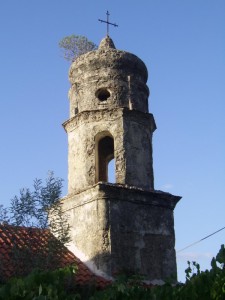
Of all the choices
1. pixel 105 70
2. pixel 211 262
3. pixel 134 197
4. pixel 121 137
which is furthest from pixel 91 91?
pixel 211 262

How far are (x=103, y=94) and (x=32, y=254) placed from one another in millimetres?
4836

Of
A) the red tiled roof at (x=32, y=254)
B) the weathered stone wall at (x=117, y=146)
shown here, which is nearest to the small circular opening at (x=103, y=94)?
the weathered stone wall at (x=117, y=146)

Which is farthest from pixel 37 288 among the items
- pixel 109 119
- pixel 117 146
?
pixel 109 119

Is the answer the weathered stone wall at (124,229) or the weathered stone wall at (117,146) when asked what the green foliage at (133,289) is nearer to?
the weathered stone wall at (124,229)

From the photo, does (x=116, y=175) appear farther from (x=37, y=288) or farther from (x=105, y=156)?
(x=37, y=288)

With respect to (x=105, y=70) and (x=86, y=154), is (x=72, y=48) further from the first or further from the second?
(x=86, y=154)

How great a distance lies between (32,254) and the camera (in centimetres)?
859

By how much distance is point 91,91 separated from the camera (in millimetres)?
11883

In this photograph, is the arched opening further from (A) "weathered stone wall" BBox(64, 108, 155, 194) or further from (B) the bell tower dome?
(A) "weathered stone wall" BBox(64, 108, 155, 194)

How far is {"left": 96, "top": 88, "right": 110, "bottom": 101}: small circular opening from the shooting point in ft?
39.1

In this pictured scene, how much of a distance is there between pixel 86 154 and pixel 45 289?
21.4 feet

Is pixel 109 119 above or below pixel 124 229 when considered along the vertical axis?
above

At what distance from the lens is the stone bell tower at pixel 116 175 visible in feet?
33.4

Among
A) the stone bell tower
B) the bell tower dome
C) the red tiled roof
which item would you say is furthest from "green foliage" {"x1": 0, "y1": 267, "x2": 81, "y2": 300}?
the bell tower dome
